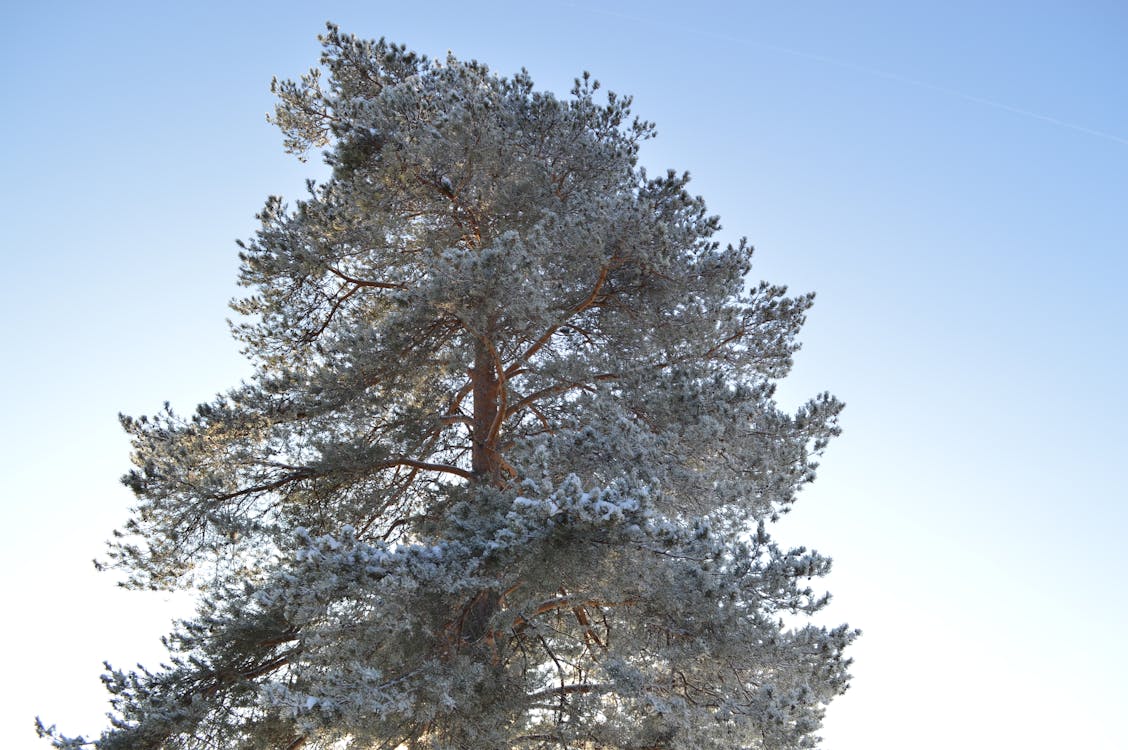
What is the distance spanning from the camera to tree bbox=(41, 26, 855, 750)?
251 inches

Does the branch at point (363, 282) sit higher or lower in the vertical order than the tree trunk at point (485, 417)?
higher

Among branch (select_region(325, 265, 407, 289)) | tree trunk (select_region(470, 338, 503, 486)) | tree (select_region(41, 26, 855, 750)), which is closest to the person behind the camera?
tree (select_region(41, 26, 855, 750))

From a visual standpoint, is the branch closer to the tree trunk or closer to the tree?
the tree

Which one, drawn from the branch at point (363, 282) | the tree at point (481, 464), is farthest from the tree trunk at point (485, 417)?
the branch at point (363, 282)

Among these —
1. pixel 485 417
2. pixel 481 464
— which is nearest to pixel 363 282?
pixel 485 417

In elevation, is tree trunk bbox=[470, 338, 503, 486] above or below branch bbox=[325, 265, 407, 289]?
below

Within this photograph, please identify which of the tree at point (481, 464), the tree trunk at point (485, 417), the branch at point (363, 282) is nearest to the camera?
the tree at point (481, 464)

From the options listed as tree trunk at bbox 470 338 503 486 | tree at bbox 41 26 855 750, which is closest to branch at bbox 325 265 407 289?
tree at bbox 41 26 855 750

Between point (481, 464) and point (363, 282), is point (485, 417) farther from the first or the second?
point (363, 282)

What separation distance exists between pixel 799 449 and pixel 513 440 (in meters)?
2.95

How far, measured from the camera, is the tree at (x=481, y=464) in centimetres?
638

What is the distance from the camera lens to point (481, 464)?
8883 millimetres

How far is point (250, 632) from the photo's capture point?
305 inches

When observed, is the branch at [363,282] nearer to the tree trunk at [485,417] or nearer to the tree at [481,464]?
the tree at [481,464]
